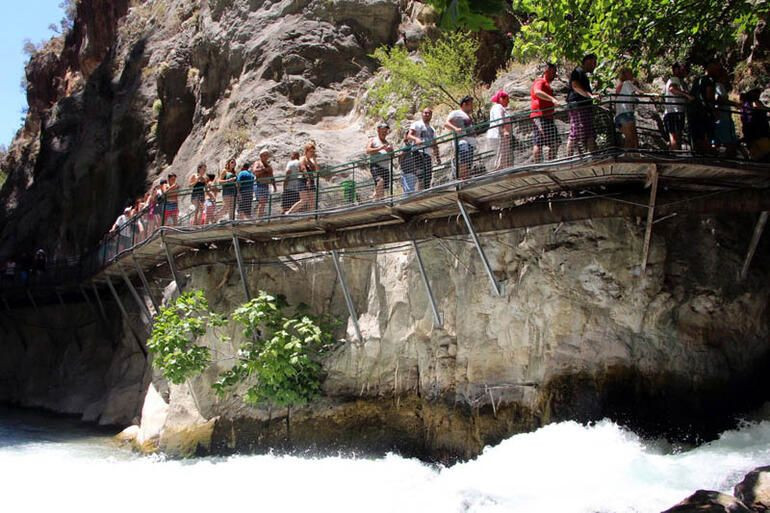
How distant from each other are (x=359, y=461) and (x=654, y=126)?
7.81 meters

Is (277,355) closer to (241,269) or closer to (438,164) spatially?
(241,269)

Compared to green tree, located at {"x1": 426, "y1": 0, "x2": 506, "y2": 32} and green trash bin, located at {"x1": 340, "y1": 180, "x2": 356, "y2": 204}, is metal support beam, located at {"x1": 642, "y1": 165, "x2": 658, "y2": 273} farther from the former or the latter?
green trash bin, located at {"x1": 340, "y1": 180, "x2": 356, "y2": 204}

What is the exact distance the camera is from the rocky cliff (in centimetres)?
1105

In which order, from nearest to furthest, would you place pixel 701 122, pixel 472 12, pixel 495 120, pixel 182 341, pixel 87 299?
pixel 472 12 → pixel 701 122 → pixel 495 120 → pixel 182 341 → pixel 87 299

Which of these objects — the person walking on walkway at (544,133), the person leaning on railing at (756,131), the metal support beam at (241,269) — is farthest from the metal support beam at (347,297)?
the person leaning on railing at (756,131)

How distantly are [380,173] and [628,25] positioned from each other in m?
5.66

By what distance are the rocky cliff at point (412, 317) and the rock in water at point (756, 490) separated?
108 inches

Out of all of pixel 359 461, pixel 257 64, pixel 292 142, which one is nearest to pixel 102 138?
pixel 257 64

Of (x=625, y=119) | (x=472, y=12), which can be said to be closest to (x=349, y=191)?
(x=625, y=119)

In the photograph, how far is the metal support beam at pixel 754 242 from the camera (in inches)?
423

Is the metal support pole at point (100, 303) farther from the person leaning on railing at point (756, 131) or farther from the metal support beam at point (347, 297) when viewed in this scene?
the person leaning on railing at point (756, 131)

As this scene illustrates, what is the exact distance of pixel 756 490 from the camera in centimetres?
771

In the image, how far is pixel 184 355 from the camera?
1491 centimetres

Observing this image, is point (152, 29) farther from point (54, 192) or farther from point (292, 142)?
point (292, 142)
